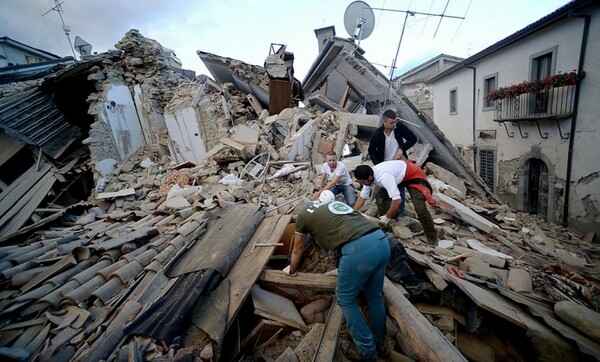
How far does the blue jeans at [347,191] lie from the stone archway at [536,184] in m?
8.18

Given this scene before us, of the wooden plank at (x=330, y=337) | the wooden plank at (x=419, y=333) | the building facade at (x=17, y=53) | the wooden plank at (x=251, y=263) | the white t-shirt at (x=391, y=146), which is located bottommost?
the wooden plank at (x=330, y=337)

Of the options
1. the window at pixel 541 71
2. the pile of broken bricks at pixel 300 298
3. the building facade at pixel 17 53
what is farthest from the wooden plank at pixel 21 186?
the window at pixel 541 71

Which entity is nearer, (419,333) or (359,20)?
(419,333)

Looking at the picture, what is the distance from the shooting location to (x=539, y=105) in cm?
780

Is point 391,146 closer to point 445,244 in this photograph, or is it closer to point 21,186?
point 445,244

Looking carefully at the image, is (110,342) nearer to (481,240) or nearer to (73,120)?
(481,240)

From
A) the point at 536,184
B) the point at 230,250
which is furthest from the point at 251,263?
the point at 536,184

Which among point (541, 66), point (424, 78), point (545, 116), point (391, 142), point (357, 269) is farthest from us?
point (424, 78)

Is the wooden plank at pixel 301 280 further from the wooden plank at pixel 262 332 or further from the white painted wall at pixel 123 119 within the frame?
the white painted wall at pixel 123 119

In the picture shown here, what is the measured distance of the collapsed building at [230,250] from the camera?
1.93 meters

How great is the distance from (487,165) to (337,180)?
10.4 meters

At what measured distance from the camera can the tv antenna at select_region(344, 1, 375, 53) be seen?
6.96 m

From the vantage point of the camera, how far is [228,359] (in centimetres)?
201

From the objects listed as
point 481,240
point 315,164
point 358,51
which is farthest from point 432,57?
point 481,240
